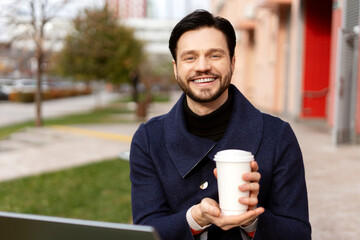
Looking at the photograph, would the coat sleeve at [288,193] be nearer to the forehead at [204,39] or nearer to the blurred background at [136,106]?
the forehead at [204,39]

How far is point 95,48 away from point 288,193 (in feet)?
66.8

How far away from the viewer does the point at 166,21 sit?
104500 millimetres

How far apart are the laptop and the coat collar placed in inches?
39.1

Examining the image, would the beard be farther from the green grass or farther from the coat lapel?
the green grass

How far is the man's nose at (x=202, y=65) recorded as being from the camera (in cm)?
190

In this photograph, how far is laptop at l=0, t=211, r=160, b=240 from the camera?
92cm

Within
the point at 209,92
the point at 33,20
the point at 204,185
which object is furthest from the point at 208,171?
the point at 33,20

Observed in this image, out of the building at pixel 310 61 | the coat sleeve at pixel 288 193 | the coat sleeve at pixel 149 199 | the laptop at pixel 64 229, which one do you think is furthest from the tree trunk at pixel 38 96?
the laptop at pixel 64 229

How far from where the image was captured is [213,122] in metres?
2.00

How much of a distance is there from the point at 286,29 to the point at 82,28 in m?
10.9

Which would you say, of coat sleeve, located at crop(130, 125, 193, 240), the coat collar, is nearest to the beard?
the coat collar

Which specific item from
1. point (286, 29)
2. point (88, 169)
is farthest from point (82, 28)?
point (88, 169)

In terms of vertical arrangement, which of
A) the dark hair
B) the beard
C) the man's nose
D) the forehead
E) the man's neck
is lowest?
the man's neck

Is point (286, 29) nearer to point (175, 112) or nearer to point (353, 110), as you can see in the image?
point (353, 110)
